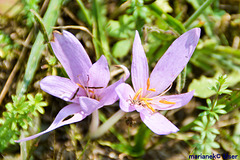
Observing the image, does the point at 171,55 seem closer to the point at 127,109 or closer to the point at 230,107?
the point at 127,109

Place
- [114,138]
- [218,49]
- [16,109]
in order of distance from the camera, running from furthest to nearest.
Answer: [218,49], [114,138], [16,109]

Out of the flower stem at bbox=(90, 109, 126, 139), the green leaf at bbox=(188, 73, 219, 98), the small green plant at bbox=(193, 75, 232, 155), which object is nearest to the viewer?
the small green plant at bbox=(193, 75, 232, 155)

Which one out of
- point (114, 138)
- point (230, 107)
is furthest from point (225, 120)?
point (114, 138)

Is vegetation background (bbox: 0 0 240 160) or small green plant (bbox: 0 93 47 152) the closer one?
small green plant (bbox: 0 93 47 152)

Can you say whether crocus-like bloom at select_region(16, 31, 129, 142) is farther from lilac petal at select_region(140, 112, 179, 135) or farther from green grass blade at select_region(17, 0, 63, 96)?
green grass blade at select_region(17, 0, 63, 96)

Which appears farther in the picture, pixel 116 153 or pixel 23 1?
pixel 23 1

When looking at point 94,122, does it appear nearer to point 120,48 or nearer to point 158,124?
point 158,124

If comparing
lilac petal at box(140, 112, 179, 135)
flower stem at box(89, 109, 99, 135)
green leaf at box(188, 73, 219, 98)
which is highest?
lilac petal at box(140, 112, 179, 135)

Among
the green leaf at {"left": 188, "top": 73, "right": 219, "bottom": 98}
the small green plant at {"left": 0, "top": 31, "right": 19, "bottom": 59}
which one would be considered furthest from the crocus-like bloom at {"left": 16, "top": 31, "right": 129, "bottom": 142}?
the green leaf at {"left": 188, "top": 73, "right": 219, "bottom": 98}
